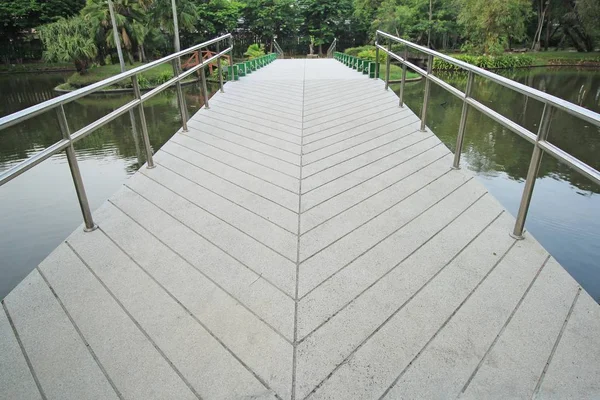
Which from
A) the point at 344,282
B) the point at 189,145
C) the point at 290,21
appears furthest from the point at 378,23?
the point at 344,282

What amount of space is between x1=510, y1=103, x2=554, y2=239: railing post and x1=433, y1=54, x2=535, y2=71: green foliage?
82.7 ft

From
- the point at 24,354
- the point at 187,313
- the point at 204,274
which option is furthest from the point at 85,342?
the point at 204,274

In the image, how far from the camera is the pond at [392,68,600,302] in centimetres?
454

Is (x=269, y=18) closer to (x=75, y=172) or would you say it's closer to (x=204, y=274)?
(x=75, y=172)

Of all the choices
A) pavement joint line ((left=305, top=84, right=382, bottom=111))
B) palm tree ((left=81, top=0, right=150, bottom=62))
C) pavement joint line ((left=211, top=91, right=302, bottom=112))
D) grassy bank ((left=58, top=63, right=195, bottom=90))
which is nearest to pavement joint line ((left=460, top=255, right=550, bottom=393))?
pavement joint line ((left=211, top=91, right=302, bottom=112))

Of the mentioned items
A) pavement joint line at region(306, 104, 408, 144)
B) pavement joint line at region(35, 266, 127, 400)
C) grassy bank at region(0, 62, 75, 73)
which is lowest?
grassy bank at region(0, 62, 75, 73)

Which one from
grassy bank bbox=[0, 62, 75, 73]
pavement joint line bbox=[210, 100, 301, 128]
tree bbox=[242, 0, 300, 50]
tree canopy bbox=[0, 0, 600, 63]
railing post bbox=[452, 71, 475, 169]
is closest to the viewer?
railing post bbox=[452, 71, 475, 169]

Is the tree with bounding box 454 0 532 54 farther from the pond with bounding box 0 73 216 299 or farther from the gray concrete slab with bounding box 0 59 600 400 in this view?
the gray concrete slab with bounding box 0 59 600 400

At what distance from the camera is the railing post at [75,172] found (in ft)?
7.41

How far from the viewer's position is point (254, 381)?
1483 millimetres

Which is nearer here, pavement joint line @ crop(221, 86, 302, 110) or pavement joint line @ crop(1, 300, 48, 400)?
pavement joint line @ crop(1, 300, 48, 400)

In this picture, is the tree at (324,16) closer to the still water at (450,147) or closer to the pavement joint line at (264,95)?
the still water at (450,147)

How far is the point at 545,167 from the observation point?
7938mm

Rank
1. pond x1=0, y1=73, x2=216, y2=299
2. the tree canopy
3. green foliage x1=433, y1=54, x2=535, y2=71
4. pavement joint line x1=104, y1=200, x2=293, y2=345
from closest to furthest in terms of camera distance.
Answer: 1. pavement joint line x1=104, y1=200, x2=293, y2=345
2. pond x1=0, y1=73, x2=216, y2=299
3. the tree canopy
4. green foliage x1=433, y1=54, x2=535, y2=71
